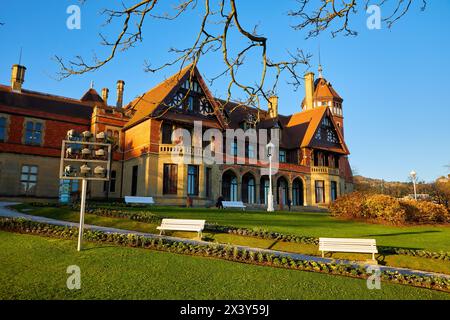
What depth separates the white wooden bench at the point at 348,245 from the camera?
11133mm

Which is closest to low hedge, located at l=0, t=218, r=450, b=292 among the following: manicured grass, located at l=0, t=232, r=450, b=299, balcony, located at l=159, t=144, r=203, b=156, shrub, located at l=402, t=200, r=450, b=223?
manicured grass, located at l=0, t=232, r=450, b=299

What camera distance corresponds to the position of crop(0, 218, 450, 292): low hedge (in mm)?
8379

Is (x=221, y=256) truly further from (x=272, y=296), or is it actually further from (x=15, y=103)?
(x=15, y=103)

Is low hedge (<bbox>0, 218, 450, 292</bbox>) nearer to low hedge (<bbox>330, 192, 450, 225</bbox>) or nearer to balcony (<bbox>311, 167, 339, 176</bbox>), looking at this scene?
low hedge (<bbox>330, 192, 450, 225</bbox>)

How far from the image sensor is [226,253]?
31.8ft

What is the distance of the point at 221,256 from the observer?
959cm

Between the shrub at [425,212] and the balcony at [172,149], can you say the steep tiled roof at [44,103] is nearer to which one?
the balcony at [172,149]

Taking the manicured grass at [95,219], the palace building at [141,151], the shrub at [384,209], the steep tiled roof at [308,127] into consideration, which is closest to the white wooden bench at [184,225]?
the manicured grass at [95,219]

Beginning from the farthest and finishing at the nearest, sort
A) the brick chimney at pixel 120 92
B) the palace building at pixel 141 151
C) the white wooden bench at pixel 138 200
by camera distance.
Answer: the brick chimney at pixel 120 92, the palace building at pixel 141 151, the white wooden bench at pixel 138 200

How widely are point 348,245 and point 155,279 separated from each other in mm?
7066

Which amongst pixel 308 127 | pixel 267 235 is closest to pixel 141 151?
pixel 267 235

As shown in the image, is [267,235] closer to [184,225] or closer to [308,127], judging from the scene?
[184,225]

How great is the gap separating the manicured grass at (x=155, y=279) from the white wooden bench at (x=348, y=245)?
327 centimetres

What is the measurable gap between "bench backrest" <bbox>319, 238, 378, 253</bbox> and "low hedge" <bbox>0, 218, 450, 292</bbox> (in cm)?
166
